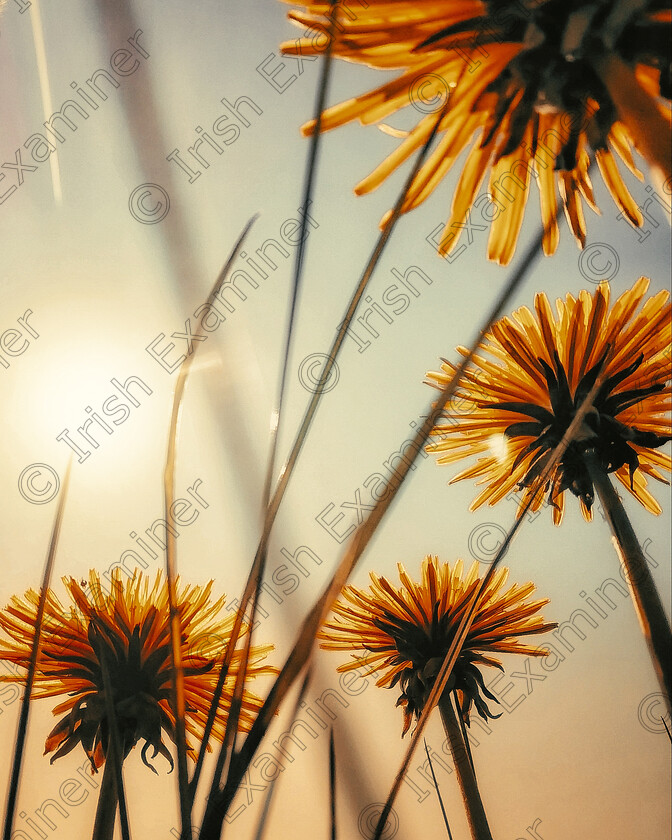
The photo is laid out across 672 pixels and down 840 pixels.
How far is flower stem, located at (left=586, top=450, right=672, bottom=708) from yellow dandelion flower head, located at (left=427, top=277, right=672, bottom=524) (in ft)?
0.18

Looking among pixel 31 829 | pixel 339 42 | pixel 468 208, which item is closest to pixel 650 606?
pixel 468 208

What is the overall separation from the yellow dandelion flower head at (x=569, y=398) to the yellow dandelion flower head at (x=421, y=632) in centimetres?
16

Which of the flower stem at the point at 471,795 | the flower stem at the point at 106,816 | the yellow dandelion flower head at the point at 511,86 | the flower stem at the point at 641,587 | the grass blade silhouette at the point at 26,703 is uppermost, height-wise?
the yellow dandelion flower head at the point at 511,86

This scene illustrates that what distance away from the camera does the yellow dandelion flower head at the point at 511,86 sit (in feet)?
0.98

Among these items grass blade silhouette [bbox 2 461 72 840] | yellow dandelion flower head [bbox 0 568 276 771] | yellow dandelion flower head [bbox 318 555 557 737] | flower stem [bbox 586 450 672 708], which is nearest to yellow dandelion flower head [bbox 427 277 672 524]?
flower stem [bbox 586 450 672 708]

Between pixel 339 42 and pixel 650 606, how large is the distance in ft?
1.25

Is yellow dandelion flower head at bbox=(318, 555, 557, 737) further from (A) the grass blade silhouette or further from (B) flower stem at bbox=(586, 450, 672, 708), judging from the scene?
(A) the grass blade silhouette

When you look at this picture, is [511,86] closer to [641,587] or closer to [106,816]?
[641,587]

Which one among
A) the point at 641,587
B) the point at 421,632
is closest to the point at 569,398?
the point at 641,587

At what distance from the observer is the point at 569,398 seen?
59cm

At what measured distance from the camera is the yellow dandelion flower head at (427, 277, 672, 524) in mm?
563

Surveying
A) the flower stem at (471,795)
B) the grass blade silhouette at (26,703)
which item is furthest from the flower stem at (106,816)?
the flower stem at (471,795)

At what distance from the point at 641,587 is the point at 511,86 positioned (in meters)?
0.31

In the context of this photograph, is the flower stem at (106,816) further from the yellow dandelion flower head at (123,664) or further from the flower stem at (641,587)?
the flower stem at (641,587)
